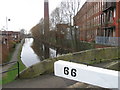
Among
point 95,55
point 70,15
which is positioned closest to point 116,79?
point 95,55

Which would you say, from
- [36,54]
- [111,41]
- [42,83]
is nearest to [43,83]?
[42,83]

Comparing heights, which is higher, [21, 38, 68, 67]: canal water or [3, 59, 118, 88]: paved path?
[3, 59, 118, 88]: paved path

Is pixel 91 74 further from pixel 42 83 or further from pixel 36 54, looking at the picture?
pixel 36 54

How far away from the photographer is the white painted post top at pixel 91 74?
5.04ft

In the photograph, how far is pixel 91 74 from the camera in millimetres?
1640

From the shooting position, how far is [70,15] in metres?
25.9

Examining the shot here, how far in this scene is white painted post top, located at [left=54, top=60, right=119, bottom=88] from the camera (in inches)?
60.5

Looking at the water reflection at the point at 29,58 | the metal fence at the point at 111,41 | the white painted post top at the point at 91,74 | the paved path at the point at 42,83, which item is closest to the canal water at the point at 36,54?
the water reflection at the point at 29,58

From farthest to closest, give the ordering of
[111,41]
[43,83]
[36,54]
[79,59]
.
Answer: [36,54] < [111,41] < [79,59] < [43,83]

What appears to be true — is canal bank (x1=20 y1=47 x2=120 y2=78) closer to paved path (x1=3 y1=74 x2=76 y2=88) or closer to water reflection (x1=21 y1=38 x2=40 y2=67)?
paved path (x1=3 y1=74 x2=76 y2=88)

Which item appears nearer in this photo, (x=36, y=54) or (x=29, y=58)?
(x=29, y=58)

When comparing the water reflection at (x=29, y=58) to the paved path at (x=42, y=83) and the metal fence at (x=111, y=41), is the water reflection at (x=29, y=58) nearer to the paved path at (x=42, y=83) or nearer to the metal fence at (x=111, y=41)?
the metal fence at (x=111, y=41)

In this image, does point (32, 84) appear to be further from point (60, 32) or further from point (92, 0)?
point (92, 0)

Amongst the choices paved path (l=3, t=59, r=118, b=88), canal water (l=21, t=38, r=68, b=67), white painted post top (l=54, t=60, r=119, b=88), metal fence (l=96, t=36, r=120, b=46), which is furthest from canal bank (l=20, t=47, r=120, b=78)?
canal water (l=21, t=38, r=68, b=67)
